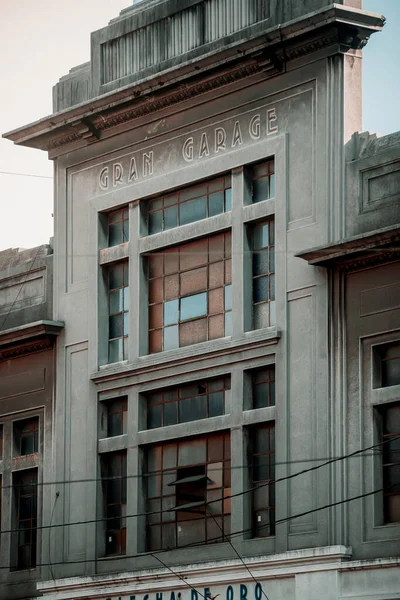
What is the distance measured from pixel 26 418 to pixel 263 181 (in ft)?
27.4

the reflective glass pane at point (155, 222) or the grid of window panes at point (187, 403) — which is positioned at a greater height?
the reflective glass pane at point (155, 222)

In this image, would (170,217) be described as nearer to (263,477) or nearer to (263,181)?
(263,181)

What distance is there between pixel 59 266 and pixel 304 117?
25.2 ft

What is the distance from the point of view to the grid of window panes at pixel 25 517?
3716 centimetres

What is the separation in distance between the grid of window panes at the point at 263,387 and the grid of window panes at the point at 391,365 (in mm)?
2756

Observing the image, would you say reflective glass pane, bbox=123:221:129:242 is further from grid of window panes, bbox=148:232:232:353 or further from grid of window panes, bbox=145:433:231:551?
grid of window panes, bbox=145:433:231:551

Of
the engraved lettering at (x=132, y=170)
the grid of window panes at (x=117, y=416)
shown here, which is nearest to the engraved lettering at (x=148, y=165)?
the engraved lettering at (x=132, y=170)

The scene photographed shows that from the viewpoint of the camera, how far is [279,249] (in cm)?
3278

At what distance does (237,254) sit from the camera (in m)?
33.7

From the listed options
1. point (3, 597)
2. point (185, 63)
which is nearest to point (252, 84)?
point (185, 63)

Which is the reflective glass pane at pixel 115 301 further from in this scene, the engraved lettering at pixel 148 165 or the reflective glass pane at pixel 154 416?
the engraved lettering at pixel 148 165

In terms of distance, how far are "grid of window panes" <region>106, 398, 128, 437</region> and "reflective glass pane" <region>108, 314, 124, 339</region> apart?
1483mm

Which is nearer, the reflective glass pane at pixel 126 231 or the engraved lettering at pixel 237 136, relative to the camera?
the engraved lettering at pixel 237 136

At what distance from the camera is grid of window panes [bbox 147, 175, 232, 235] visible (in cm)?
3453
